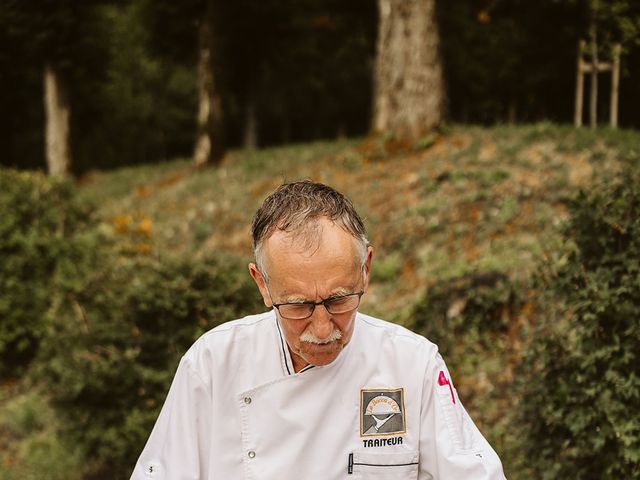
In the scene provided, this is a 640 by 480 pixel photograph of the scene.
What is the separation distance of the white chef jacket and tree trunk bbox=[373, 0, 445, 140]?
9.03 metres

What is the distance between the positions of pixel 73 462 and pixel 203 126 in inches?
437

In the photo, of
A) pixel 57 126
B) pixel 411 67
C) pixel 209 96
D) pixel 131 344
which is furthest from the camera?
pixel 57 126

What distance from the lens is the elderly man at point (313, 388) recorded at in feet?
6.46

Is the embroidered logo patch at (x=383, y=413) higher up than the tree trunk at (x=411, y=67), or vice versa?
the tree trunk at (x=411, y=67)

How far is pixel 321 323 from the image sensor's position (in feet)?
6.53

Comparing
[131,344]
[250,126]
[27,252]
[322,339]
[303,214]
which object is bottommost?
[131,344]

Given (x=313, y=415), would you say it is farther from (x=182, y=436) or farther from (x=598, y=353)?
(x=598, y=353)

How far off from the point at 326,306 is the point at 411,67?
31.1 feet

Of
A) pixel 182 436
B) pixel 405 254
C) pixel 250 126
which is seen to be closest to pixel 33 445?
pixel 405 254

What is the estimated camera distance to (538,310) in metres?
6.23

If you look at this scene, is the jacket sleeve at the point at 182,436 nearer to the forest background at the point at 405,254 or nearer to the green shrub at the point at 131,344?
the forest background at the point at 405,254

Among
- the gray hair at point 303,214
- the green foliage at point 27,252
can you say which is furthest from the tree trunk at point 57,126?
the gray hair at point 303,214

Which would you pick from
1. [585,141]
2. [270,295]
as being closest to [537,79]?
[585,141]

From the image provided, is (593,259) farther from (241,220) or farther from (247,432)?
(241,220)
